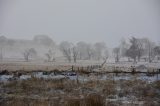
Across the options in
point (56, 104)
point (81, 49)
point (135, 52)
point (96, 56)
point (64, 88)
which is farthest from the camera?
point (81, 49)

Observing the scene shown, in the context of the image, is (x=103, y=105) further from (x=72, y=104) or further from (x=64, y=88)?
(x=64, y=88)

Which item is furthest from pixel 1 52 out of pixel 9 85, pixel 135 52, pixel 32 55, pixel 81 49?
pixel 9 85

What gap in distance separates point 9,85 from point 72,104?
→ 11516 millimetres

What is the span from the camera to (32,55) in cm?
18000

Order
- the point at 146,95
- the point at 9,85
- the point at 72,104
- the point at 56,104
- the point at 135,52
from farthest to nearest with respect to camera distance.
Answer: the point at 135,52 < the point at 9,85 < the point at 146,95 < the point at 56,104 < the point at 72,104

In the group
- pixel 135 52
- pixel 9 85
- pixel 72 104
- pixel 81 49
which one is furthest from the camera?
pixel 81 49

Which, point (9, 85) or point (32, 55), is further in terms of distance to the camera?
point (32, 55)

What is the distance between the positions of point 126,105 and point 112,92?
4.31 meters

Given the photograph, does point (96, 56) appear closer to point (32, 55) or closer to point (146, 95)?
point (32, 55)

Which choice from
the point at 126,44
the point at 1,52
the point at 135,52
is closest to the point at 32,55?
the point at 1,52

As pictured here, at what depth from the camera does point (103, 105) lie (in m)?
10.2

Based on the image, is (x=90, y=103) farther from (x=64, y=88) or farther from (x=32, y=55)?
(x=32, y=55)

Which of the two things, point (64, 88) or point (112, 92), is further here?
point (64, 88)

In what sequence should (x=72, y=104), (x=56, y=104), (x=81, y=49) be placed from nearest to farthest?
1. (x=72, y=104)
2. (x=56, y=104)
3. (x=81, y=49)
